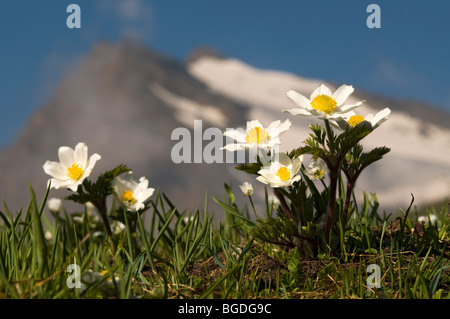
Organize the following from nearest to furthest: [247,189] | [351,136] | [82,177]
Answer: [351,136] → [82,177] → [247,189]

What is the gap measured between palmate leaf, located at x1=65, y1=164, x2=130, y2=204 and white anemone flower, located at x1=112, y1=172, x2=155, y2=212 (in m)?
0.05

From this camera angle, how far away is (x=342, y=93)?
269 cm

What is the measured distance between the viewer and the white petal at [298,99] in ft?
8.77

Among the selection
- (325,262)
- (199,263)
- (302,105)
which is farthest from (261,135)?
(199,263)

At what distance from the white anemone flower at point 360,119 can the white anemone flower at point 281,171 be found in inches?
10.7

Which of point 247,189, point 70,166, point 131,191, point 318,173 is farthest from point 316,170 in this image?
point 70,166

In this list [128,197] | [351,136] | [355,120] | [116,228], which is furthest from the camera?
[116,228]

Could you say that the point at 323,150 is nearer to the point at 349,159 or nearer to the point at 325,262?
the point at 349,159

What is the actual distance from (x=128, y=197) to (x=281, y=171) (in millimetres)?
1031

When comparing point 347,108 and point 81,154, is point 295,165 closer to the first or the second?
point 347,108

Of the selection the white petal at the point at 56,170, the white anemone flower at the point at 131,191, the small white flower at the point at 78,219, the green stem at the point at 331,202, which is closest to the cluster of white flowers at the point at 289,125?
the green stem at the point at 331,202

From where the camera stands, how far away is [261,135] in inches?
106

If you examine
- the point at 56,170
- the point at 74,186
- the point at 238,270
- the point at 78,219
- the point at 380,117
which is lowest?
the point at 238,270
